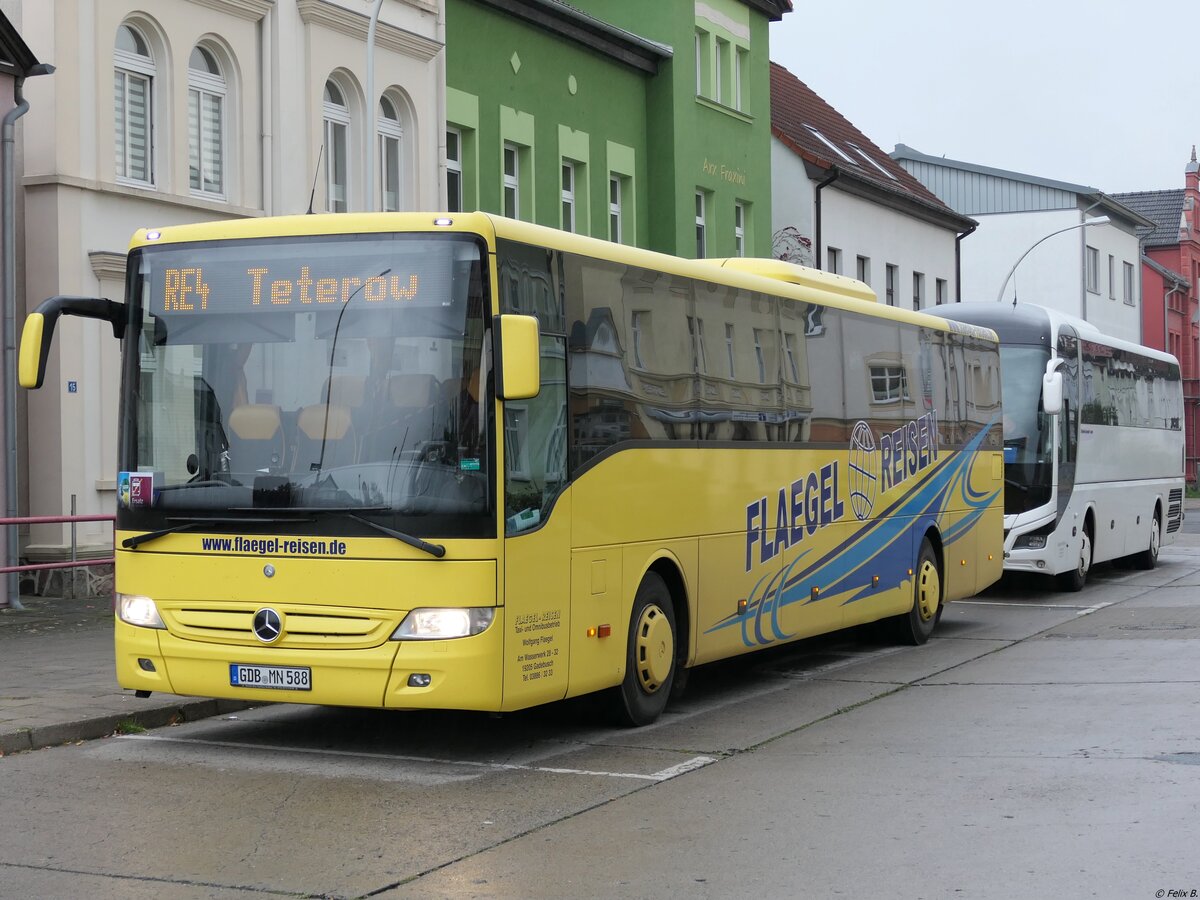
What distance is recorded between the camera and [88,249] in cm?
1917

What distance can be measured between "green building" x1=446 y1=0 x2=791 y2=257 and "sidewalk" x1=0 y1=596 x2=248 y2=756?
13136 mm

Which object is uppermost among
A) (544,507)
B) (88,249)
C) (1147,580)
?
(88,249)

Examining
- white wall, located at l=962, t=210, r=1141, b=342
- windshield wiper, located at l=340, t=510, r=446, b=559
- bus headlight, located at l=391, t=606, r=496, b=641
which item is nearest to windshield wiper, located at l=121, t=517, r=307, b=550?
windshield wiper, located at l=340, t=510, r=446, b=559

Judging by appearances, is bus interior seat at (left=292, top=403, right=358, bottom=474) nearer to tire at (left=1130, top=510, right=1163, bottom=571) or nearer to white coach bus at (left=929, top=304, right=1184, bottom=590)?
white coach bus at (left=929, top=304, right=1184, bottom=590)

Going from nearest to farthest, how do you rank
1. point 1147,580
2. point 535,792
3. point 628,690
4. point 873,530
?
1. point 535,792
2. point 628,690
3. point 873,530
4. point 1147,580

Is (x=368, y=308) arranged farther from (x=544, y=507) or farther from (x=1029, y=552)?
(x=1029, y=552)

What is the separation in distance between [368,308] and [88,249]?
10850 millimetres

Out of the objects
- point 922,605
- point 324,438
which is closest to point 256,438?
point 324,438

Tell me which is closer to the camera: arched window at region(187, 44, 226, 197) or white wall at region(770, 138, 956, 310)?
arched window at region(187, 44, 226, 197)

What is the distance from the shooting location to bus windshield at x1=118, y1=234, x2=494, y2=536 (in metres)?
9.20

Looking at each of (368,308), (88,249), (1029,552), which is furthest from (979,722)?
(88,249)

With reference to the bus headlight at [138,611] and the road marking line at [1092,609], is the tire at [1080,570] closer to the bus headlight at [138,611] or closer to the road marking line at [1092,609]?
the road marking line at [1092,609]

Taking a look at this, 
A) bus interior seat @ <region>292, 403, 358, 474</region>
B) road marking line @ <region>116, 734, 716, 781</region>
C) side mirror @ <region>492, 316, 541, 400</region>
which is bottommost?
road marking line @ <region>116, 734, 716, 781</region>

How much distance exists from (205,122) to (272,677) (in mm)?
13355
